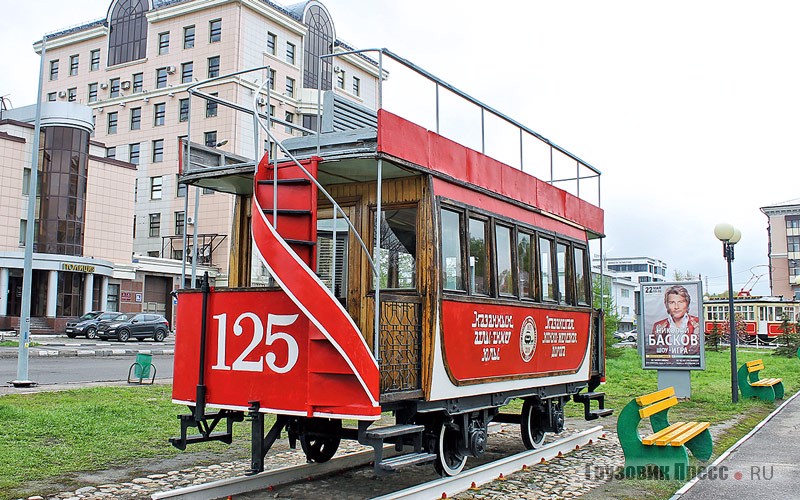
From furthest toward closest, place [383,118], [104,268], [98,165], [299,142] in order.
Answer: [98,165], [104,268], [299,142], [383,118]

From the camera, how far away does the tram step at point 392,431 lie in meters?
6.71

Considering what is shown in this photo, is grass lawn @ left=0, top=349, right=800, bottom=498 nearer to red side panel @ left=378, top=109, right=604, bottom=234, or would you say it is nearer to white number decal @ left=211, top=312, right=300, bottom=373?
white number decal @ left=211, top=312, right=300, bottom=373

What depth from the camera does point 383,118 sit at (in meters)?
7.08

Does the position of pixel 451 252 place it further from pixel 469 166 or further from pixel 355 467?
pixel 355 467

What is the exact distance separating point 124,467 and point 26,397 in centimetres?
701

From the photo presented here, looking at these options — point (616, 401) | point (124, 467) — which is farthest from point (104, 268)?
point (124, 467)

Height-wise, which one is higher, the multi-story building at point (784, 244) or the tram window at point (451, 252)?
the multi-story building at point (784, 244)

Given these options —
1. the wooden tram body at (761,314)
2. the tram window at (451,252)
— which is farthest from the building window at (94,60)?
the tram window at (451,252)

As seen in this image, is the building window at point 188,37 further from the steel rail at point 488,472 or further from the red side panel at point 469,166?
the steel rail at point 488,472

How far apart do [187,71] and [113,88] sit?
7574mm

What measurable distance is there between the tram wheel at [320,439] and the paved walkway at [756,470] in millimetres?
3505

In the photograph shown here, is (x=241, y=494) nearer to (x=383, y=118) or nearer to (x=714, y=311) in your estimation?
(x=383, y=118)

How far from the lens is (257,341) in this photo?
7301mm

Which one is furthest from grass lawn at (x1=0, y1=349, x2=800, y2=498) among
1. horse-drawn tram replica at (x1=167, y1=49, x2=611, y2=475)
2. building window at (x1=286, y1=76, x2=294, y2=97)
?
building window at (x1=286, y1=76, x2=294, y2=97)
